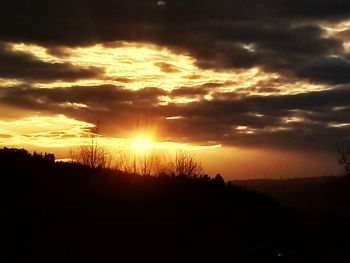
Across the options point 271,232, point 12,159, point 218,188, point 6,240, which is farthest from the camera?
point 218,188

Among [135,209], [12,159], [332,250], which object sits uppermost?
[12,159]

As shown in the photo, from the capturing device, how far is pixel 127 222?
927 inches

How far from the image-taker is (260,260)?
2134 cm

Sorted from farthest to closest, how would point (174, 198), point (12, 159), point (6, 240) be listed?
1. point (174, 198)
2. point (12, 159)
3. point (6, 240)

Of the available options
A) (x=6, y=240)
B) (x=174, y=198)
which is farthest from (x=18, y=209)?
(x=174, y=198)

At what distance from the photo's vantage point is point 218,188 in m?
36.7

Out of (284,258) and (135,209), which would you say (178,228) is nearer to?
(135,209)

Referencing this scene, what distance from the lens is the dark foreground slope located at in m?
20.4

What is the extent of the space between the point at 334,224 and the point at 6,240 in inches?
1092

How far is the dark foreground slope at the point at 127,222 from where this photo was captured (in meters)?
20.4

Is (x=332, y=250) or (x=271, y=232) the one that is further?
(x=271, y=232)

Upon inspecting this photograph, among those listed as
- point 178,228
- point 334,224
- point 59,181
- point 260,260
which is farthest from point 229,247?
point 334,224

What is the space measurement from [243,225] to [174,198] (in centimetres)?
461

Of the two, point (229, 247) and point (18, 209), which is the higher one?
point (18, 209)
